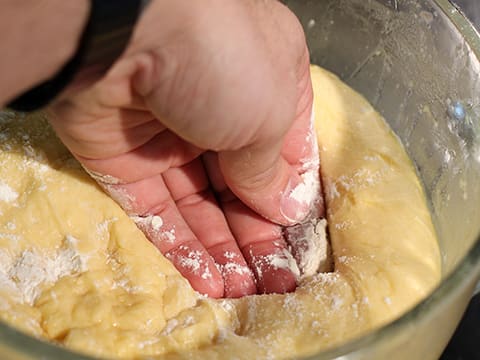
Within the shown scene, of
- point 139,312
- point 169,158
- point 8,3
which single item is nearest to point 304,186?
point 169,158

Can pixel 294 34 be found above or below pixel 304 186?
above

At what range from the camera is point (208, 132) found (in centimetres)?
80

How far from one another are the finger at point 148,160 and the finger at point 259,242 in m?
0.05

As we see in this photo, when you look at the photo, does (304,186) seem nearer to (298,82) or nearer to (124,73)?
(298,82)

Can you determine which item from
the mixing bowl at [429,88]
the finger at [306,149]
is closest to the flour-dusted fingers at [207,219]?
the finger at [306,149]

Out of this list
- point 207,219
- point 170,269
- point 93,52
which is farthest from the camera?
point 207,219

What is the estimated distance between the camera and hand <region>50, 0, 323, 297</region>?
2.39ft

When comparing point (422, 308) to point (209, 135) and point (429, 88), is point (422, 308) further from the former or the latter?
point (429, 88)

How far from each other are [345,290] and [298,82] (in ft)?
1.03

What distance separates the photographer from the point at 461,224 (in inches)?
37.4

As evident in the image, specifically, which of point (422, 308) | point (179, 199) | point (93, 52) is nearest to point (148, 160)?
point (179, 199)

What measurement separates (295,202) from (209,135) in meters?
0.25

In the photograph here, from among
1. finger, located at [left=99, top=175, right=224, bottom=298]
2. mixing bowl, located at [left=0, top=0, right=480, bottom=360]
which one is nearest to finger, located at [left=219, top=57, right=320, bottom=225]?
finger, located at [left=99, top=175, right=224, bottom=298]

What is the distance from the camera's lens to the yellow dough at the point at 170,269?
0.80 metres
